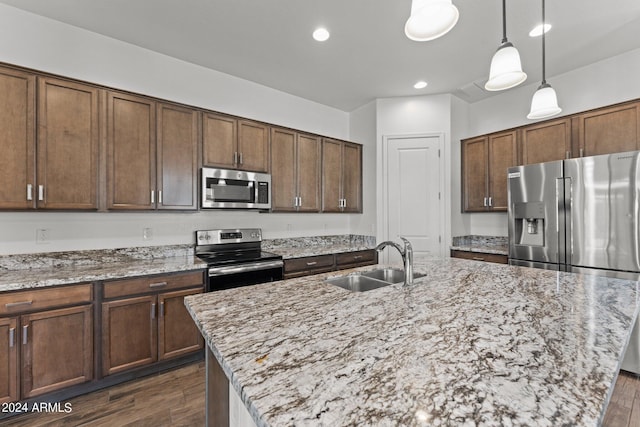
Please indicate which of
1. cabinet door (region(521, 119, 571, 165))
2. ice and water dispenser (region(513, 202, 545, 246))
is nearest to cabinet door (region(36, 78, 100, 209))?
ice and water dispenser (region(513, 202, 545, 246))

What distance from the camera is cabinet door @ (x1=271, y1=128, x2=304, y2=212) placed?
11.1ft

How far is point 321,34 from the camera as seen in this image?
2.62 meters

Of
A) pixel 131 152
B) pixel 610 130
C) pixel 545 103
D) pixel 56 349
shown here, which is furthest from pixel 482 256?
pixel 56 349

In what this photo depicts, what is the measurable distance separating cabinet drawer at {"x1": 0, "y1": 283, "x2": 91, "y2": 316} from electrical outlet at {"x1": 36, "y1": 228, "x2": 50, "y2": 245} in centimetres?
67

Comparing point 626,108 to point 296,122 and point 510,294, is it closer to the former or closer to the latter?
point 510,294

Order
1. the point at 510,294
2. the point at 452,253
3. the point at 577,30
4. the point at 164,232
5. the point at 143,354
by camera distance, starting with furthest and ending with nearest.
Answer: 1. the point at 452,253
2. the point at 164,232
3. the point at 577,30
4. the point at 143,354
5. the point at 510,294

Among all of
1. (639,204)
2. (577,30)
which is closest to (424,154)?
(577,30)

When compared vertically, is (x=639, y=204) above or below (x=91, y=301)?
above

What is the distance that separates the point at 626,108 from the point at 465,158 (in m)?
1.57

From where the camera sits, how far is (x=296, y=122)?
13.1 feet

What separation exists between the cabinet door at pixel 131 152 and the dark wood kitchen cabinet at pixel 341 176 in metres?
2.03

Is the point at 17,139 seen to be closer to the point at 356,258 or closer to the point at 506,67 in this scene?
the point at 506,67

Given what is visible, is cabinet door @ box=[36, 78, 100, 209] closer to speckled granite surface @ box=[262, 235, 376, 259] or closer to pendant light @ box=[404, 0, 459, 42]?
speckled granite surface @ box=[262, 235, 376, 259]

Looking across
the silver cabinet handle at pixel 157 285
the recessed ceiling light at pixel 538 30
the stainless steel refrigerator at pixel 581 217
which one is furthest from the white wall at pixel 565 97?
the silver cabinet handle at pixel 157 285
